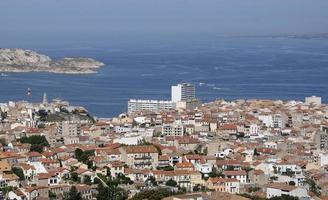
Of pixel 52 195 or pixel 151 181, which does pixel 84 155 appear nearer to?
pixel 151 181

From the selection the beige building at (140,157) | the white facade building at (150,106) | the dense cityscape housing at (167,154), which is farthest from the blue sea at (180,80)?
the beige building at (140,157)

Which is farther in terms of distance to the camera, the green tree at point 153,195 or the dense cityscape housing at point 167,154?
the dense cityscape housing at point 167,154

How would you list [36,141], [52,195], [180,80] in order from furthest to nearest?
1. [180,80]
2. [36,141]
3. [52,195]

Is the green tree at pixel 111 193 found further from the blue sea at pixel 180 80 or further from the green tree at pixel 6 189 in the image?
the blue sea at pixel 180 80

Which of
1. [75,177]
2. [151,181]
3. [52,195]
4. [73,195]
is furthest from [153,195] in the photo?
[75,177]

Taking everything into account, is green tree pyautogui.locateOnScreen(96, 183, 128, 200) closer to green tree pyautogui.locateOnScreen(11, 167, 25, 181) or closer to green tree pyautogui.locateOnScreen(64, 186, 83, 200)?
green tree pyautogui.locateOnScreen(64, 186, 83, 200)

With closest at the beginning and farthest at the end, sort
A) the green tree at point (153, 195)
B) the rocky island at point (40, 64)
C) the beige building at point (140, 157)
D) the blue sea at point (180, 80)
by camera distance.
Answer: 1. the green tree at point (153, 195)
2. the beige building at point (140, 157)
3. the blue sea at point (180, 80)
4. the rocky island at point (40, 64)

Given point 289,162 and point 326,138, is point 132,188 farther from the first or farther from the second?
point 326,138

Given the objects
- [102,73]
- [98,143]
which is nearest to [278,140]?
[98,143]
